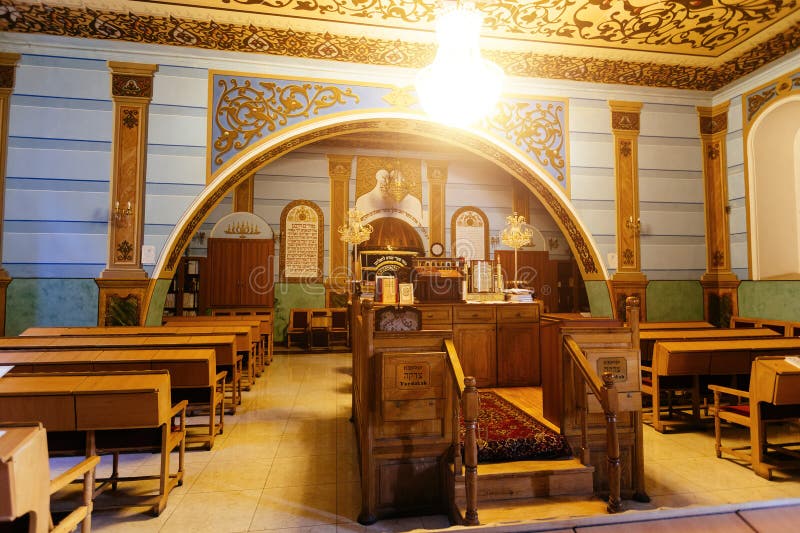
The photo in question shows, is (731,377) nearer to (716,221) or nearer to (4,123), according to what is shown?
(716,221)

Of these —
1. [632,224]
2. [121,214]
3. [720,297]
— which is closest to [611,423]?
[632,224]

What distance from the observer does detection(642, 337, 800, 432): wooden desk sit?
13.2 feet

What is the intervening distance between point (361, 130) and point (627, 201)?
4165mm

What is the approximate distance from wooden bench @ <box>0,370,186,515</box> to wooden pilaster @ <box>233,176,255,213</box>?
763 cm

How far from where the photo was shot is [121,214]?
545cm

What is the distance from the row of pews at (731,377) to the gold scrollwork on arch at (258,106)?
5.08 m

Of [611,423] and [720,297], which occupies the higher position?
[720,297]

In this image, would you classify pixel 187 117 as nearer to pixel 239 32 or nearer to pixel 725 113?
pixel 239 32

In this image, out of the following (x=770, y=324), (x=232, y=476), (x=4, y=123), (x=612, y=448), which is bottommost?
(x=232, y=476)

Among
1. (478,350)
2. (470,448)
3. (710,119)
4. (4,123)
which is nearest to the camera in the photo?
(470,448)

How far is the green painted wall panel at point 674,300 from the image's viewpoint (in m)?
6.57

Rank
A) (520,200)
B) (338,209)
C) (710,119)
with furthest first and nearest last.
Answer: (520,200) < (338,209) < (710,119)

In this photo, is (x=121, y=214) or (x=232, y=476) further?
(x=121, y=214)

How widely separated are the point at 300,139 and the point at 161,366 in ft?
12.3
